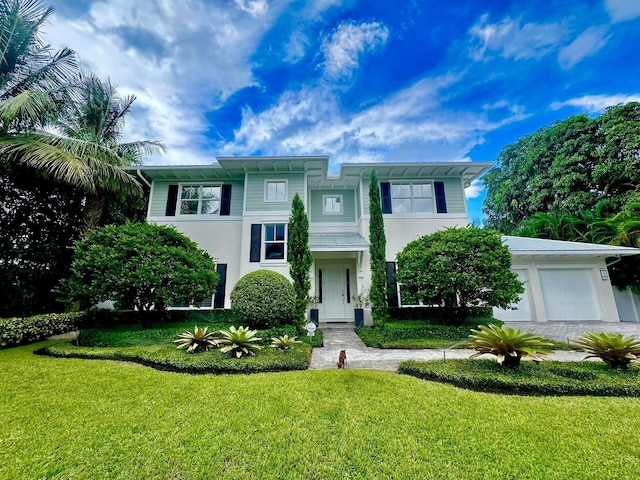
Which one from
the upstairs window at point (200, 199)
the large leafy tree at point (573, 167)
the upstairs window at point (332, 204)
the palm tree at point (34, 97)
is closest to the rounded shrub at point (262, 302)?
the upstairs window at point (200, 199)

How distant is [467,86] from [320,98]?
21.8 feet

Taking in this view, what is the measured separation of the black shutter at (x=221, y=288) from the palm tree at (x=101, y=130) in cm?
513

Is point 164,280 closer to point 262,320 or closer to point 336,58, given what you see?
point 262,320

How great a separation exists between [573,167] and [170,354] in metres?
23.2

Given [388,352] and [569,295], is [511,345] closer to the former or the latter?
[388,352]

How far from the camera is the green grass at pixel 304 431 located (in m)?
2.33

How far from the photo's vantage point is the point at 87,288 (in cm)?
722

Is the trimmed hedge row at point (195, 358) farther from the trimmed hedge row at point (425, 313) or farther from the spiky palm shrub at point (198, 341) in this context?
the trimmed hedge row at point (425, 313)

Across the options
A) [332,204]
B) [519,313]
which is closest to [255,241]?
[332,204]

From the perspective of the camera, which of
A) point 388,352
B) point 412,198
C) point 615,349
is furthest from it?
point 412,198

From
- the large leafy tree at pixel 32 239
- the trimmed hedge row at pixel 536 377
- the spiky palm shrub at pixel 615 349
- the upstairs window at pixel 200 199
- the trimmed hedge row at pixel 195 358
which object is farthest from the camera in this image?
the upstairs window at pixel 200 199

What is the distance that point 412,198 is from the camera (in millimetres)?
11984

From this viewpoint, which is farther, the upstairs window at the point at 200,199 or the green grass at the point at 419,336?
the upstairs window at the point at 200,199

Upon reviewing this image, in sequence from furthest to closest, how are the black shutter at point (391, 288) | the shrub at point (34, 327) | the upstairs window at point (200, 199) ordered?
the upstairs window at point (200, 199)
the black shutter at point (391, 288)
the shrub at point (34, 327)
